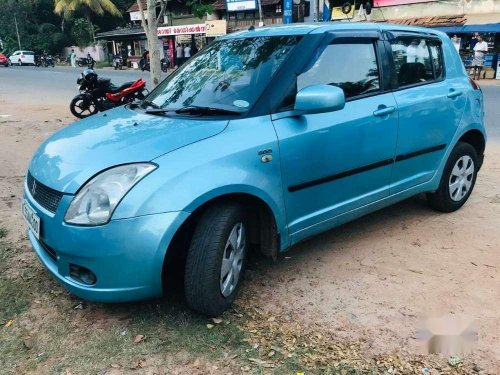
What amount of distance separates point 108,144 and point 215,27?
32.6 meters

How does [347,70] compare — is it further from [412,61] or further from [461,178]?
[461,178]

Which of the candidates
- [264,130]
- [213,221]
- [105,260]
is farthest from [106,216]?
[264,130]

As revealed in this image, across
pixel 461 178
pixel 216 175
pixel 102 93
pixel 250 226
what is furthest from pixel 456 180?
pixel 102 93

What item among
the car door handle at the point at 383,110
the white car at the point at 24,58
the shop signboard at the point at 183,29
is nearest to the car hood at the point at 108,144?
the car door handle at the point at 383,110

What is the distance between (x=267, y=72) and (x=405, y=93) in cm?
125

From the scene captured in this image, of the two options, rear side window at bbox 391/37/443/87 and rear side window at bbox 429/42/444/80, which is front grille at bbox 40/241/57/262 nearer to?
rear side window at bbox 391/37/443/87

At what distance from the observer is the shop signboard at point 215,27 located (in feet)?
109

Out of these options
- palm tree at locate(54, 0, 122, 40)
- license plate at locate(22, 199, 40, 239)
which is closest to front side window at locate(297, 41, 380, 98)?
license plate at locate(22, 199, 40, 239)

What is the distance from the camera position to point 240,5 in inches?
1298

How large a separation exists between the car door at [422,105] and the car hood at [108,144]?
5.29 ft

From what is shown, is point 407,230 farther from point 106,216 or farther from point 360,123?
point 106,216

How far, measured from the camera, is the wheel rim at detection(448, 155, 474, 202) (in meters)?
4.45

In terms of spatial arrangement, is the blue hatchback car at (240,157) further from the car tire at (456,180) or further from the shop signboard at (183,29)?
the shop signboard at (183,29)

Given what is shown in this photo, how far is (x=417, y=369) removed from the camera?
2496 mm
